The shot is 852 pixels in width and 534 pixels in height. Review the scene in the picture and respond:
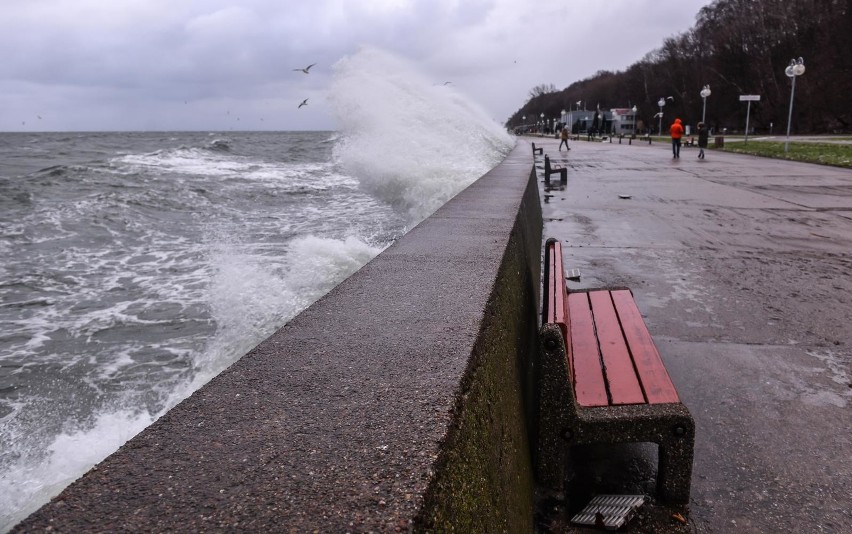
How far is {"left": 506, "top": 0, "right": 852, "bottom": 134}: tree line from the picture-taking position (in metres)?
49.5

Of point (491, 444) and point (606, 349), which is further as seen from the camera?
point (606, 349)

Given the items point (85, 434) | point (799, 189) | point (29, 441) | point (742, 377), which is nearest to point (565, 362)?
point (742, 377)

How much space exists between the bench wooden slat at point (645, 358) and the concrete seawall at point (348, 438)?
513mm

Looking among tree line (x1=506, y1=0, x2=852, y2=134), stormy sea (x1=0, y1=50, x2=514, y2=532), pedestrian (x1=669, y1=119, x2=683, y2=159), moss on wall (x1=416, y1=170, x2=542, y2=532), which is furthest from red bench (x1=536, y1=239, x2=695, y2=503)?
tree line (x1=506, y1=0, x2=852, y2=134)

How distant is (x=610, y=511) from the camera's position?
2.23 metres

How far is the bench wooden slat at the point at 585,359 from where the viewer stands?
2.40 meters

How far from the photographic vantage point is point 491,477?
149 cm

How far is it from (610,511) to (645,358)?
729 mm

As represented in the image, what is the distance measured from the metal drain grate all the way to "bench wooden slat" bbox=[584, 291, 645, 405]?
362 millimetres

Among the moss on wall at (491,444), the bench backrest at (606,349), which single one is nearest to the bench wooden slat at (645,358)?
the bench backrest at (606,349)

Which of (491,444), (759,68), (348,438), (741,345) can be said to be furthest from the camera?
(759,68)

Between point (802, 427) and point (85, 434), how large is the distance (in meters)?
3.75

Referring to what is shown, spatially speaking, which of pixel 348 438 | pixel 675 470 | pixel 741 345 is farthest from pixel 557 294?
pixel 741 345

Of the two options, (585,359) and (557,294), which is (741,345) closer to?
(585,359)
